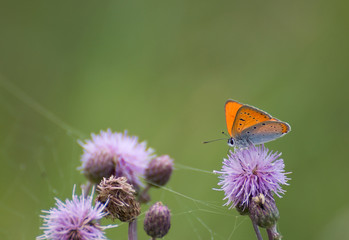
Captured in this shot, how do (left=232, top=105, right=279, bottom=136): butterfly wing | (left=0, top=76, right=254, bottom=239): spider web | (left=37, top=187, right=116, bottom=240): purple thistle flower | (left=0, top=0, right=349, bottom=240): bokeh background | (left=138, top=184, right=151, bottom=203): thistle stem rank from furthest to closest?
Result: (left=0, top=0, right=349, bottom=240): bokeh background < (left=0, top=76, right=254, bottom=239): spider web < (left=138, top=184, right=151, bottom=203): thistle stem < (left=232, top=105, right=279, bottom=136): butterfly wing < (left=37, top=187, right=116, bottom=240): purple thistle flower

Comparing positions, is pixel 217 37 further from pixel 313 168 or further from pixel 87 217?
pixel 87 217

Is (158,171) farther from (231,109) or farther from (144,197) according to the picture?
(231,109)

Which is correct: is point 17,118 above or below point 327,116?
above

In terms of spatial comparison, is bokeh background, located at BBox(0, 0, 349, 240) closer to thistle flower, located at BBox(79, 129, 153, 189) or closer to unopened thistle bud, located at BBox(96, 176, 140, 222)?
thistle flower, located at BBox(79, 129, 153, 189)

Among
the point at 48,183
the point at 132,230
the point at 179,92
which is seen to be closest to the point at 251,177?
the point at 132,230

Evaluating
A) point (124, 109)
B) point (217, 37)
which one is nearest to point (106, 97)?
point (124, 109)

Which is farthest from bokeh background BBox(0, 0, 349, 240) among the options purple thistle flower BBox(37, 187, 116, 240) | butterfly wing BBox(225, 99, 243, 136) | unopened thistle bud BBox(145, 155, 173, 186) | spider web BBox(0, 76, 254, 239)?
purple thistle flower BBox(37, 187, 116, 240)

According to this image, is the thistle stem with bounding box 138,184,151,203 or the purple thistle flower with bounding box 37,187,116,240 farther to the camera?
the thistle stem with bounding box 138,184,151,203
